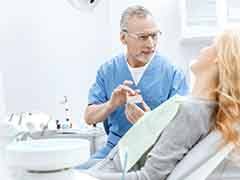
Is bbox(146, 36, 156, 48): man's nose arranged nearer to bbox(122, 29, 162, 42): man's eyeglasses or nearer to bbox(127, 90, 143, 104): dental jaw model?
bbox(122, 29, 162, 42): man's eyeglasses

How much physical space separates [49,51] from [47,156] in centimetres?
213

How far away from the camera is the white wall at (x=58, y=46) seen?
266cm

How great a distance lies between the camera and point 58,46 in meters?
2.81

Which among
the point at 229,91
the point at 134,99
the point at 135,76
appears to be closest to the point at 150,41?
the point at 135,76

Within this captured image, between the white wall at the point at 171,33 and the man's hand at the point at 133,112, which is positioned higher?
the white wall at the point at 171,33

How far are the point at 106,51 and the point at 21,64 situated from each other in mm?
623

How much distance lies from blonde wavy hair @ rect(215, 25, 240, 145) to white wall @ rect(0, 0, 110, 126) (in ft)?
5.62

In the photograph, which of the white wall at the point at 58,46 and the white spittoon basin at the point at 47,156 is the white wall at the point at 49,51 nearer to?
the white wall at the point at 58,46

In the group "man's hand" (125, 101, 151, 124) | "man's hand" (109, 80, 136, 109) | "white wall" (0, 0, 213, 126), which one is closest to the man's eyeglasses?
"man's hand" (109, 80, 136, 109)

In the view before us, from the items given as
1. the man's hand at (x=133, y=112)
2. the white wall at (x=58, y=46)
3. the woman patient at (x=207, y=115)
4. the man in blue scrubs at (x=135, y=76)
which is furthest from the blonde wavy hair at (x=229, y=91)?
the white wall at (x=58, y=46)

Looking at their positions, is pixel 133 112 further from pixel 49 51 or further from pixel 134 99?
pixel 49 51

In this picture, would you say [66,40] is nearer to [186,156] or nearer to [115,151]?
[115,151]

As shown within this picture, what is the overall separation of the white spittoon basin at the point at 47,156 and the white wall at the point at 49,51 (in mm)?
1965

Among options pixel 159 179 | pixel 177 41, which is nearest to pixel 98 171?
pixel 159 179
